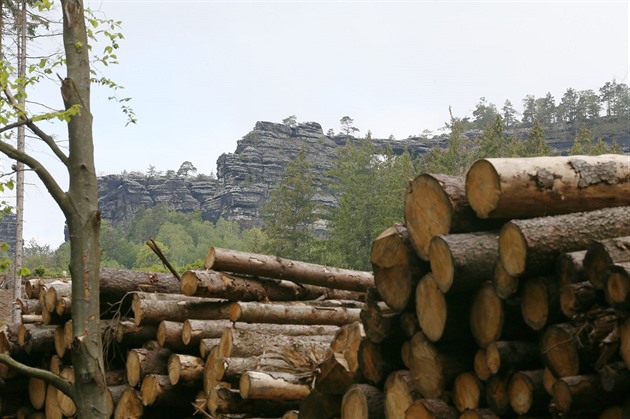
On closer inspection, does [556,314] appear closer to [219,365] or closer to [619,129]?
[219,365]

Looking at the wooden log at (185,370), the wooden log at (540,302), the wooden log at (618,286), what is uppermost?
the wooden log at (618,286)

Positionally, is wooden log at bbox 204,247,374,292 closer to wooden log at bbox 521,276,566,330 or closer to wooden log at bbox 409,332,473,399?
wooden log at bbox 409,332,473,399

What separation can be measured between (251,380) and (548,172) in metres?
3.18

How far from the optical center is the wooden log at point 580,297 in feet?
12.9

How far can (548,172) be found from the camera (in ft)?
15.3

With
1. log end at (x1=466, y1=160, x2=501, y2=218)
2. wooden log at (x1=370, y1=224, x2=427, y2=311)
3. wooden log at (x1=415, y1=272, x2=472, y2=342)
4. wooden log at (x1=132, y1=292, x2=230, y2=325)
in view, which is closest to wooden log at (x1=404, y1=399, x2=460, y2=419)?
wooden log at (x1=415, y1=272, x2=472, y2=342)

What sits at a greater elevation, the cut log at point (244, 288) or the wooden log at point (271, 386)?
the cut log at point (244, 288)

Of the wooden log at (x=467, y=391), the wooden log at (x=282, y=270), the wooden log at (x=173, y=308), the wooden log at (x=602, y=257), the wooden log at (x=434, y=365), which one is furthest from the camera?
the wooden log at (x=282, y=270)

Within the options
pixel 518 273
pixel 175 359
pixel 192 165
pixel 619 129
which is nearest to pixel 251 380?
pixel 175 359

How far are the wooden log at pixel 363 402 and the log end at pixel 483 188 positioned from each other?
145 centimetres

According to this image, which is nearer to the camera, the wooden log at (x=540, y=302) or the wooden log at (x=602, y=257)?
the wooden log at (x=602, y=257)

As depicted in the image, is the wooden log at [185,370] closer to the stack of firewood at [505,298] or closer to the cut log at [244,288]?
the cut log at [244,288]

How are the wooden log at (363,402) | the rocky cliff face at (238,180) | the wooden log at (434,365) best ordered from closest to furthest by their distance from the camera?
1. the wooden log at (434,365)
2. the wooden log at (363,402)
3. the rocky cliff face at (238,180)

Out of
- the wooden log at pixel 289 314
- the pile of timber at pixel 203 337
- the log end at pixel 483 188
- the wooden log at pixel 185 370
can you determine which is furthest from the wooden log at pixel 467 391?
the wooden log at pixel 289 314
